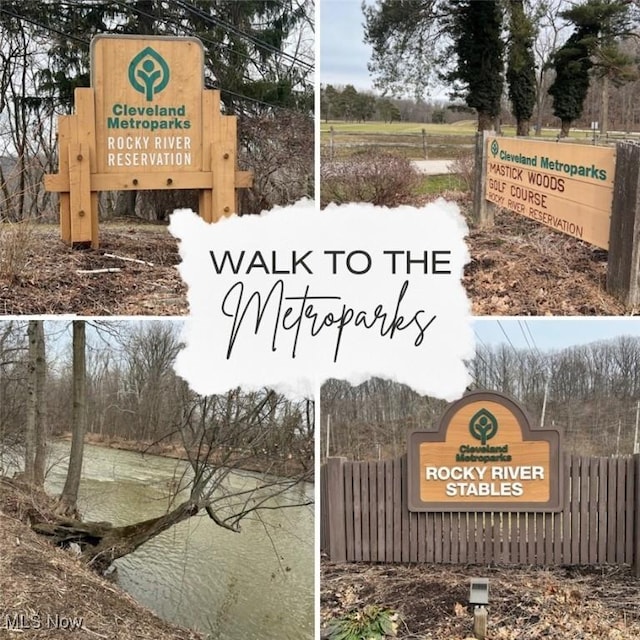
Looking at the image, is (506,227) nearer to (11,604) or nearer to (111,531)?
(111,531)

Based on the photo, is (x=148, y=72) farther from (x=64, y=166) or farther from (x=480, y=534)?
(x=480, y=534)

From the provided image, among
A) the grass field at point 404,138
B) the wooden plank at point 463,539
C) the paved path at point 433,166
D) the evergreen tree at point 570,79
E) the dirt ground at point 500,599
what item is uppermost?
the evergreen tree at point 570,79

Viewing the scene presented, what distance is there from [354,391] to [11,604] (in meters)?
2.35

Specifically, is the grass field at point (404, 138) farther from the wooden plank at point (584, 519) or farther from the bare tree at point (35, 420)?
the bare tree at point (35, 420)

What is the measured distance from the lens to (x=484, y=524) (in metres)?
4.10

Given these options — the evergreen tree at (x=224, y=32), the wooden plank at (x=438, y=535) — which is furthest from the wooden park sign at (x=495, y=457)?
the evergreen tree at (x=224, y=32)

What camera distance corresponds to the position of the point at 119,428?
4.39 meters

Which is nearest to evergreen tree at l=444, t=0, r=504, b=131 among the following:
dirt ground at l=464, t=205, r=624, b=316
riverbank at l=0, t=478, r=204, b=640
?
dirt ground at l=464, t=205, r=624, b=316

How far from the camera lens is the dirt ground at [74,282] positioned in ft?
12.6

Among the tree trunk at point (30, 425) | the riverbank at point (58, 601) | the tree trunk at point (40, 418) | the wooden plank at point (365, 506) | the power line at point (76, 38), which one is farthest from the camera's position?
the tree trunk at point (30, 425)

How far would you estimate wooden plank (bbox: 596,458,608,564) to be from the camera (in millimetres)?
4094

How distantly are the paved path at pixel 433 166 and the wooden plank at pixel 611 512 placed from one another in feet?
6.43

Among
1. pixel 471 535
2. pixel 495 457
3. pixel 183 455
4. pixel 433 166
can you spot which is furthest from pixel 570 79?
pixel 183 455

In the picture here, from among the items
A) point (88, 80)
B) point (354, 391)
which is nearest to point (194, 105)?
point (88, 80)
